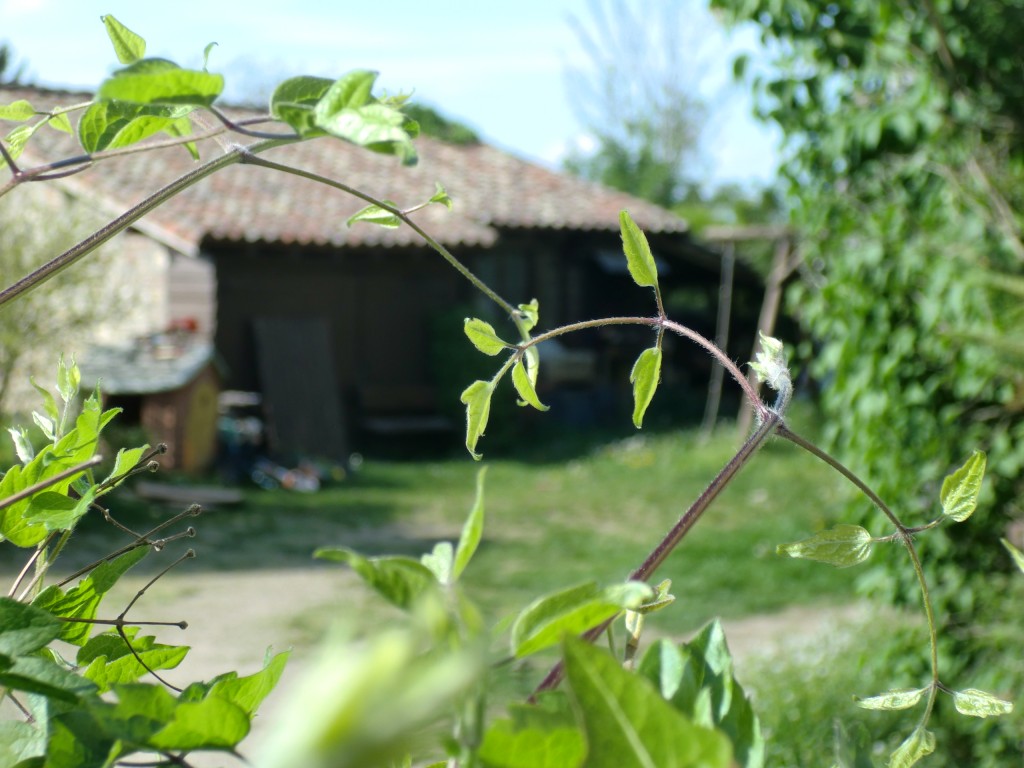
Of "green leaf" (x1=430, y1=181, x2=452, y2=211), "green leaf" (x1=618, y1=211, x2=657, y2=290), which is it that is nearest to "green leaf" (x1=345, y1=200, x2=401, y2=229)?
"green leaf" (x1=430, y1=181, x2=452, y2=211)

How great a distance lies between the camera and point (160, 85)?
410 mm

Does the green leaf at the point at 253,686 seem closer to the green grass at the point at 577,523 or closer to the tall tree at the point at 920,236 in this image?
the tall tree at the point at 920,236

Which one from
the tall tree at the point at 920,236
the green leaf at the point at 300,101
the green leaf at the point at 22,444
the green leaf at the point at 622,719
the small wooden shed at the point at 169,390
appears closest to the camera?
the green leaf at the point at 622,719

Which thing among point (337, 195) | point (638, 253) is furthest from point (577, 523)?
point (638, 253)

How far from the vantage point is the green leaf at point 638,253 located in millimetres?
570

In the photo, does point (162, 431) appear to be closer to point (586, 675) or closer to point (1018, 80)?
point (1018, 80)

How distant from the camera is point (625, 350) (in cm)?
1644

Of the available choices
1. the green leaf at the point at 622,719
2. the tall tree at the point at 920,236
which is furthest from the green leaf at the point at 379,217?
the tall tree at the point at 920,236

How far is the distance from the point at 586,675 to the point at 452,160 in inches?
682

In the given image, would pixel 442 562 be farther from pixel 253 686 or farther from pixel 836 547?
pixel 836 547

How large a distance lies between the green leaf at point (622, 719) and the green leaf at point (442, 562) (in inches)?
3.3

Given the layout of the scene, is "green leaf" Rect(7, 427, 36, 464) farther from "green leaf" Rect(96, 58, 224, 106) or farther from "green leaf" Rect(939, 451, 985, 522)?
"green leaf" Rect(939, 451, 985, 522)

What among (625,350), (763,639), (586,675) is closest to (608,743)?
(586,675)

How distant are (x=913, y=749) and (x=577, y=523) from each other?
9.21m
